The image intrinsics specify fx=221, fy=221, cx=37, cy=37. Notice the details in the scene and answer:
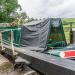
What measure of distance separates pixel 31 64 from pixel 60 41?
4.52 meters

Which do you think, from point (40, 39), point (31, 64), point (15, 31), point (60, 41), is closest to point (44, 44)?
point (40, 39)

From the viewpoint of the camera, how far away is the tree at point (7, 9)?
42.1 metres

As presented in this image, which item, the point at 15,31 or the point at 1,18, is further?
the point at 1,18

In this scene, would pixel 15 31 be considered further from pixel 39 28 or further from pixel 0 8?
pixel 0 8

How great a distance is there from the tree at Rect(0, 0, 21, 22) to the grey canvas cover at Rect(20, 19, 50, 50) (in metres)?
31.2

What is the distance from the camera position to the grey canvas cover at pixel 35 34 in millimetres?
10484

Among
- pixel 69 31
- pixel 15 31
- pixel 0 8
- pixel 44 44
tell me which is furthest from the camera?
pixel 0 8

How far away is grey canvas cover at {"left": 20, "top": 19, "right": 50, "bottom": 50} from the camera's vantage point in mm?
10484

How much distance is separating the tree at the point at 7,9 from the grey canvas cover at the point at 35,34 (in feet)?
103

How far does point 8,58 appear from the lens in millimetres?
10711

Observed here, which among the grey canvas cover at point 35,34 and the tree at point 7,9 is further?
the tree at point 7,9

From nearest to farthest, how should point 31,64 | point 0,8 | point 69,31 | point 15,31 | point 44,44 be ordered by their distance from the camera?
1. point 31,64
2. point 44,44
3. point 69,31
4. point 15,31
5. point 0,8

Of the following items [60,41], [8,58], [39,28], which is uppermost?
[39,28]

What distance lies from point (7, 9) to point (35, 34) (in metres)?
32.8
